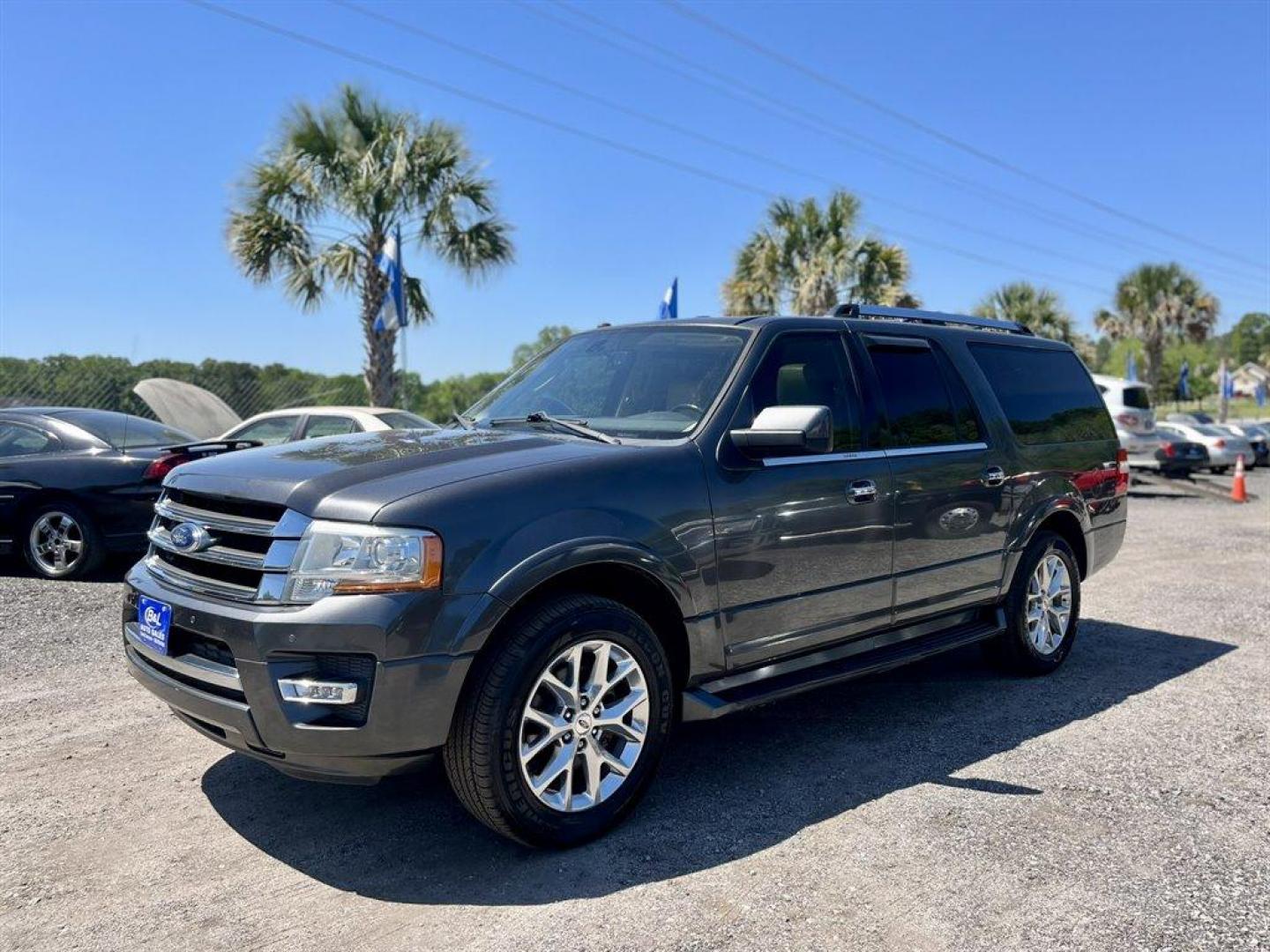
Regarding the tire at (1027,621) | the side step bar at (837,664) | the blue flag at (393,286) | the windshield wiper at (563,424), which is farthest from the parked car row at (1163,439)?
the windshield wiper at (563,424)

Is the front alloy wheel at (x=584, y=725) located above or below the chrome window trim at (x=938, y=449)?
below

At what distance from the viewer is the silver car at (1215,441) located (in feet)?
82.4

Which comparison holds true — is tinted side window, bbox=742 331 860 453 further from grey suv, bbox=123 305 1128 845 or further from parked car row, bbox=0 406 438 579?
parked car row, bbox=0 406 438 579

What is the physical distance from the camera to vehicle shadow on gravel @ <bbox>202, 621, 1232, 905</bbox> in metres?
3.28

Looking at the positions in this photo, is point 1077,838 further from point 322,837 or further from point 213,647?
point 213,647

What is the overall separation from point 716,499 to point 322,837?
1.87 metres

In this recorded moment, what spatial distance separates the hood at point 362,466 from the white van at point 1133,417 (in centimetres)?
1816

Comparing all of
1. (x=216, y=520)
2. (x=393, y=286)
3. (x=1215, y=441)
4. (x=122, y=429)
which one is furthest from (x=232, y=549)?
(x=1215, y=441)

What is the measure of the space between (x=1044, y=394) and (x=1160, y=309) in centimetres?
3778

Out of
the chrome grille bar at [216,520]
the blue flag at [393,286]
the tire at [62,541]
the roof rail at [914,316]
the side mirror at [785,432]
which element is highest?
the blue flag at [393,286]

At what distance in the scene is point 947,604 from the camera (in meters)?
4.97

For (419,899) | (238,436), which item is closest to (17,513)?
(238,436)

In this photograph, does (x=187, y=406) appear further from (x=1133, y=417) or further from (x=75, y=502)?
(x=1133, y=417)

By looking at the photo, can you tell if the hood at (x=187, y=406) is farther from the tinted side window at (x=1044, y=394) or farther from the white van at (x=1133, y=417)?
the white van at (x=1133, y=417)
